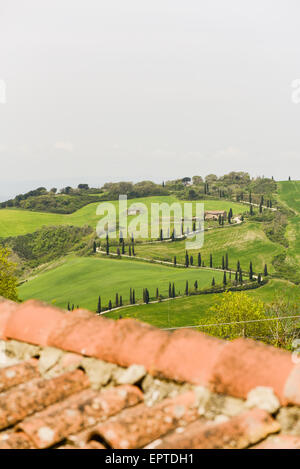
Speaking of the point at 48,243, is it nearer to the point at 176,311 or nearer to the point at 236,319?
the point at 176,311

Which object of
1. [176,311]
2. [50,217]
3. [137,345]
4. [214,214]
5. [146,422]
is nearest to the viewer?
[146,422]

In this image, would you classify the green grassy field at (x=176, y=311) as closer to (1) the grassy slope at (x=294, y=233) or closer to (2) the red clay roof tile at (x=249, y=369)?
(1) the grassy slope at (x=294, y=233)

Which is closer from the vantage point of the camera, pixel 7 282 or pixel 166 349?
pixel 166 349

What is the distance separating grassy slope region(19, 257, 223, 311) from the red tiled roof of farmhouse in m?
118

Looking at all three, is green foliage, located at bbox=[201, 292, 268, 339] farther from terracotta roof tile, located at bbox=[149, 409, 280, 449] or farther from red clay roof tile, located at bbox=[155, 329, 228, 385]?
terracotta roof tile, located at bbox=[149, 409, 280, 449]

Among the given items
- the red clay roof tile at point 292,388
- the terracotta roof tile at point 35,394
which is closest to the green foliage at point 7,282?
the terracotta roof tile at point 35,394

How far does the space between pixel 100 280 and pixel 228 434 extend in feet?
435

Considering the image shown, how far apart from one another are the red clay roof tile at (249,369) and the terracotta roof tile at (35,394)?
1365 millimetres

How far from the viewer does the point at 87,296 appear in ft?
423

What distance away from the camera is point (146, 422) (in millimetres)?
3906

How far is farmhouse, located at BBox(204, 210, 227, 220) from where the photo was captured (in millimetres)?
179375

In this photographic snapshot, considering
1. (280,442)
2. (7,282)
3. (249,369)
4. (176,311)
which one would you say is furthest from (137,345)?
(176,311)

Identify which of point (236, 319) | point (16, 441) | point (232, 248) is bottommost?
point (236, 319)

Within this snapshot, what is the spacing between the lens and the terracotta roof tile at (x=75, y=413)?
12.9 feet
